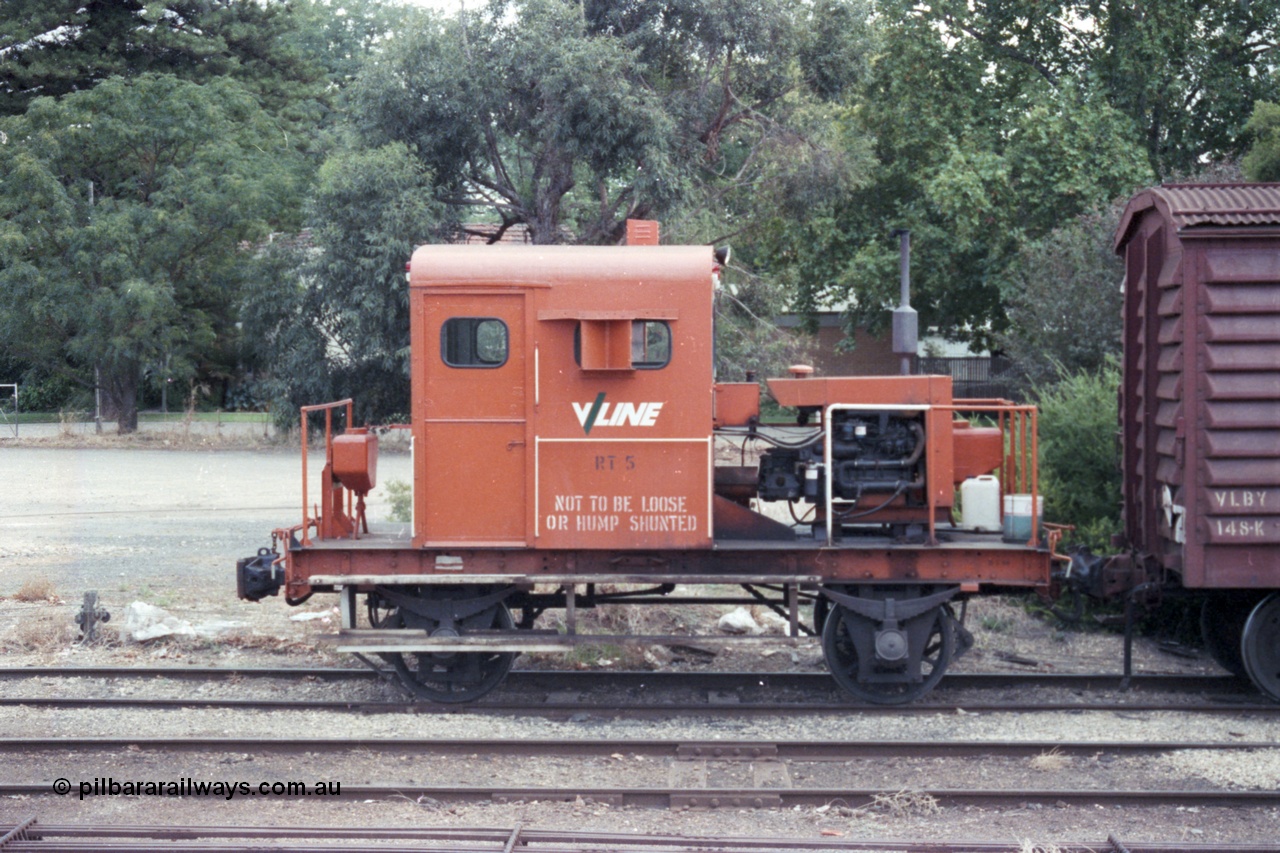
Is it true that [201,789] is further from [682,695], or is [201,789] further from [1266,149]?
[1266,149]

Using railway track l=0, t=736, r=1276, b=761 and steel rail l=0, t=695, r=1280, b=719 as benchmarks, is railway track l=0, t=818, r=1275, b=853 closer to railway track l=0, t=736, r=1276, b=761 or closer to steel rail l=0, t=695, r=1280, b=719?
railway track l=0, t=736, r=1276, b=761

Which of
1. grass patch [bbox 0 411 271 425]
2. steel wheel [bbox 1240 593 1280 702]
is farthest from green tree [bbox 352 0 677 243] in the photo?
steel wheel [bbox 1240 593 1280 702]

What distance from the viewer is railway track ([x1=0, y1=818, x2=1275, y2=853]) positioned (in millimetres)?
6020

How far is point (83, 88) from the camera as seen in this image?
116 feet

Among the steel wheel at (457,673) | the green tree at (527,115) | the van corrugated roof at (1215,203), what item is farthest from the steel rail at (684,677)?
the green tree at (527,115)

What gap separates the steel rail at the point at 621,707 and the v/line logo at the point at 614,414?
2260mm

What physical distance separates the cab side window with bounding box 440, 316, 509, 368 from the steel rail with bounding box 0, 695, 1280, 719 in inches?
108

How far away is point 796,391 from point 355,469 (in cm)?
351

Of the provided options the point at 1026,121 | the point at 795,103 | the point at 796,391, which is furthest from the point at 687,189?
the point at 796,391

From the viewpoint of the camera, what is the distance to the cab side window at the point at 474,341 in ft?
28.0

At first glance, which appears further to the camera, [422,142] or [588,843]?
[422,142]

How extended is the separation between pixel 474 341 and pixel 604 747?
123 inches

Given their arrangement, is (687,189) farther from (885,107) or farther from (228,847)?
(228,847)

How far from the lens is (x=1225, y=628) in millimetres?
9273
